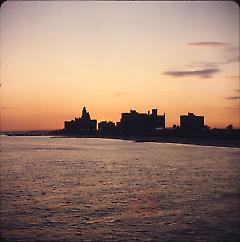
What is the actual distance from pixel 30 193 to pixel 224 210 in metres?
12.3

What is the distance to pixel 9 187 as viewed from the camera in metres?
26.4

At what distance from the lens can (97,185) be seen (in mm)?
28250

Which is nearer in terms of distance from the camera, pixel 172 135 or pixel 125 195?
pixel 125 195

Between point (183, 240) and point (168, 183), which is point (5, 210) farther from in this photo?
point (168, 183)

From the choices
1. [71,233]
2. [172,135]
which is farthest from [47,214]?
[172,135]

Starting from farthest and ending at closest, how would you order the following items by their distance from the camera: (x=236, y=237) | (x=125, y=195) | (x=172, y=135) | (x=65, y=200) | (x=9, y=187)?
(x=172, y=135) < (x=9, y=187) < (x=125, y=195) < (x=65, y=200) < (x=236, y=237)

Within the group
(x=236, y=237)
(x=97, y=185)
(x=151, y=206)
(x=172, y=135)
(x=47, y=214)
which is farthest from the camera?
(x=172, y=135)

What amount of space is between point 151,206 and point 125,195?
387 cm

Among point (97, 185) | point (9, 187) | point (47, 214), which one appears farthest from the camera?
point (97, 185)

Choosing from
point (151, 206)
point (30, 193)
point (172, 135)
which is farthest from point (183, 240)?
point (172, 135)

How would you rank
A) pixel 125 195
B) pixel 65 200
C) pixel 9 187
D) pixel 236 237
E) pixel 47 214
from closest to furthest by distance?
pixel 236 237 < pixel 47 214 < pixel 65 200 < pixel 125 195 < pixel 9 187

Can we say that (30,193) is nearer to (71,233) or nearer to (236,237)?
(71,233)

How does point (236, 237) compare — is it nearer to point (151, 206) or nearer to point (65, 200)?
point (151, 206)

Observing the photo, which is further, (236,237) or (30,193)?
(30,193)
